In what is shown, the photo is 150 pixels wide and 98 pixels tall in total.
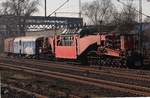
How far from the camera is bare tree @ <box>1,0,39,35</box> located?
8981cm

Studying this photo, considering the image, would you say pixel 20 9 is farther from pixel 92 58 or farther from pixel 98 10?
pixel 92 58

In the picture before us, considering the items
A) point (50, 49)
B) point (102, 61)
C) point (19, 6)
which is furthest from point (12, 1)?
point (102, 61)

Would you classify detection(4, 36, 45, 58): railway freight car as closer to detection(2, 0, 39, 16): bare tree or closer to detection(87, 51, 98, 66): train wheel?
detection(87, 51, 98, 66): train wheel

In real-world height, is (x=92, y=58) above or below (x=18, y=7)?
below

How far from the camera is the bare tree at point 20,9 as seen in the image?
89812mm

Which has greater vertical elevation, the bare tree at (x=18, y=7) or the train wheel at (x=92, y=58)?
the bare tree at (x=18, y=7)

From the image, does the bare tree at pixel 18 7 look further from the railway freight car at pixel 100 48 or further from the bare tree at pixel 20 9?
the railway freight car at pixel 100 48

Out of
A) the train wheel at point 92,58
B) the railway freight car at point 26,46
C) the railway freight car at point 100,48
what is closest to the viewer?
the railway freight car at point 100,48

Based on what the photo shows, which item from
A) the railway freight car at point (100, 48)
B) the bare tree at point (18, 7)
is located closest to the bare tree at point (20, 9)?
the bare tree at point (18, 7)

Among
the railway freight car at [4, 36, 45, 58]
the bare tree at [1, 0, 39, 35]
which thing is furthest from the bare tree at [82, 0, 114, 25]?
the railway freight car at [4, 36, 45, 58]

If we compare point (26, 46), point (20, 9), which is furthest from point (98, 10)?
point (26, 46)

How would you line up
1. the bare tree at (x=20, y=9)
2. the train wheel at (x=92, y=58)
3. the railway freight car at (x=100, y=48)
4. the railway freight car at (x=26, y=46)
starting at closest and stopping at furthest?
the railway freight car at (x=100, y=48)
the train wheel at (x=92, y=58)
the railway freight car at (x=26, y=46)
the bare tree at (x=20, y=9)

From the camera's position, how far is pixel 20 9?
95000mm

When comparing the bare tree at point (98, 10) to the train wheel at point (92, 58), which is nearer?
the train wheel at point (92, 58)
